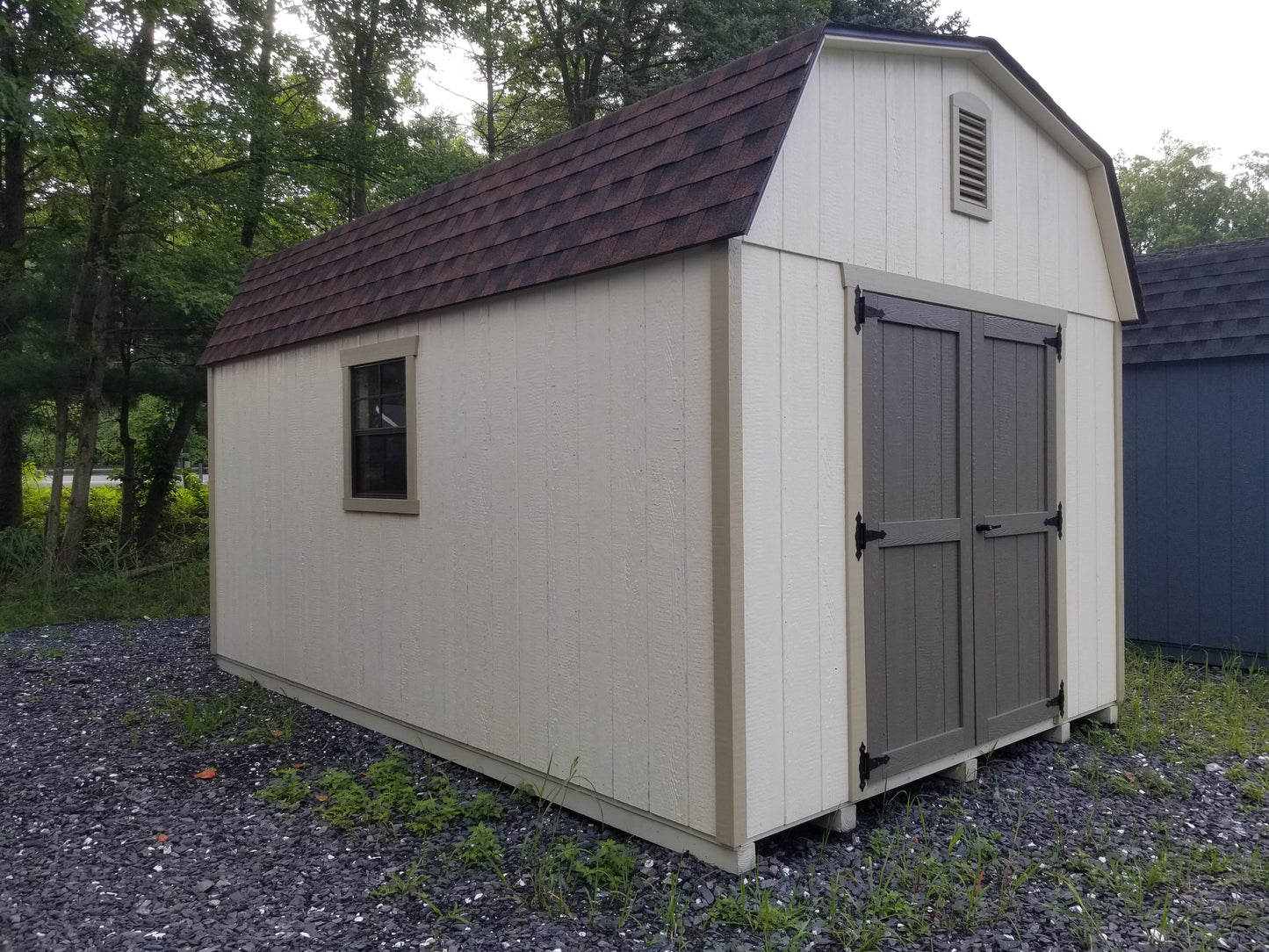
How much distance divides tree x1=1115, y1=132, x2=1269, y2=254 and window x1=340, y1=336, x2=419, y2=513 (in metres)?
30.3

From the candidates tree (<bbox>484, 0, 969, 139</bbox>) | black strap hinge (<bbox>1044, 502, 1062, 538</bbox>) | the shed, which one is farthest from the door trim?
tree (<bbox>484, 0, 969, 139</bbox>)

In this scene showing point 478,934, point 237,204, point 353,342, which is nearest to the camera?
point 478,934

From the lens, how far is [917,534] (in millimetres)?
4031

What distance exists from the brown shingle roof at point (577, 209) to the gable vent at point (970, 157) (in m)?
1.06

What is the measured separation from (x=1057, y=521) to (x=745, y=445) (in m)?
2.32

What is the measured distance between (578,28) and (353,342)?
10521mm

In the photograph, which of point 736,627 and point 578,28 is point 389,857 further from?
point 578,28

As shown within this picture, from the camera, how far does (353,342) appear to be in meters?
5.41

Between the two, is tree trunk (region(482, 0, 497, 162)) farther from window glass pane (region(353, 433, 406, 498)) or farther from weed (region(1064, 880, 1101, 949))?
weed (region(1064, 880, 1101, 949))

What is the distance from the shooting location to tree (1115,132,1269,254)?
98.6ft

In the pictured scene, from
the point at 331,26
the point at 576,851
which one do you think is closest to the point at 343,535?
the point at 576,851

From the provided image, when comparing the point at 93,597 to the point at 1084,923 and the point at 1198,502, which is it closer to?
the point at 1084,923

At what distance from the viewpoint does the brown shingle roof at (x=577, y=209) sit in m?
3.46

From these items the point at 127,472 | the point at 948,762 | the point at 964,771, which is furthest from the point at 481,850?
the point at 127,472
